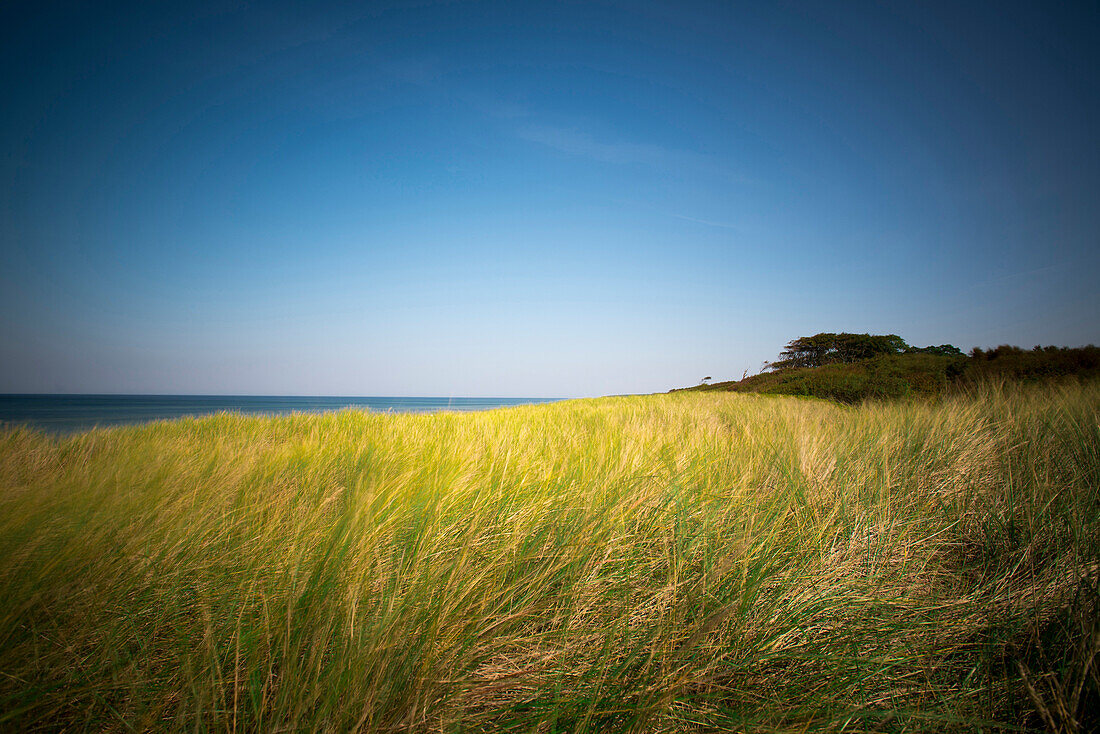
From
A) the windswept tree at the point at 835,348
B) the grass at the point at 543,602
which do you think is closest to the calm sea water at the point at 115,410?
the grass at the point at 543,602

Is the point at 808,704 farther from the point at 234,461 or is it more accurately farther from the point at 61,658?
the point at 234,461

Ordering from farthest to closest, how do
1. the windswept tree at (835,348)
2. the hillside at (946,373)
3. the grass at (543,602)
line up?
the windswept tree at (835,348)
the hillside at (946,373)
the grass at (543,602)

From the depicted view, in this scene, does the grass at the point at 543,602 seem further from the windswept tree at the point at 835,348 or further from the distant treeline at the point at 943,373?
the windswept tree at the point at 835,348

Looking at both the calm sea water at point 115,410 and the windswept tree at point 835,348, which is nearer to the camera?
the calm sea water at point 115,410

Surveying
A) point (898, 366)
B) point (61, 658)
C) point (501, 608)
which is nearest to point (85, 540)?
point (61, 658)

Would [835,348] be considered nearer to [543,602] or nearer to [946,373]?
[946,373]

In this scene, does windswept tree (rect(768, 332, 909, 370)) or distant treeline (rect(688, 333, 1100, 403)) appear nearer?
distant treeline (rect(688, 333, 1100, 403))

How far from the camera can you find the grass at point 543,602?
0.72 meters

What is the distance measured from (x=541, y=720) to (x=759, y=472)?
1.85 metres

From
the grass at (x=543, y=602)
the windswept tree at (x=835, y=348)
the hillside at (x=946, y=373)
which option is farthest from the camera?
the windswept tree at (x=835, y=348)

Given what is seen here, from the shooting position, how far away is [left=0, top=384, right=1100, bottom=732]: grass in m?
0.72

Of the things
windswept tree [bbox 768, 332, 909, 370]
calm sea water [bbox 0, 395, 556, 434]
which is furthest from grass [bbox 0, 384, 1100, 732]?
windswept tree [bbox 768, 332, 909, 370]

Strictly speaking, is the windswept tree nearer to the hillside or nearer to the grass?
the hillside

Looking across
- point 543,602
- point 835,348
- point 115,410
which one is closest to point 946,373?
point 543,602
